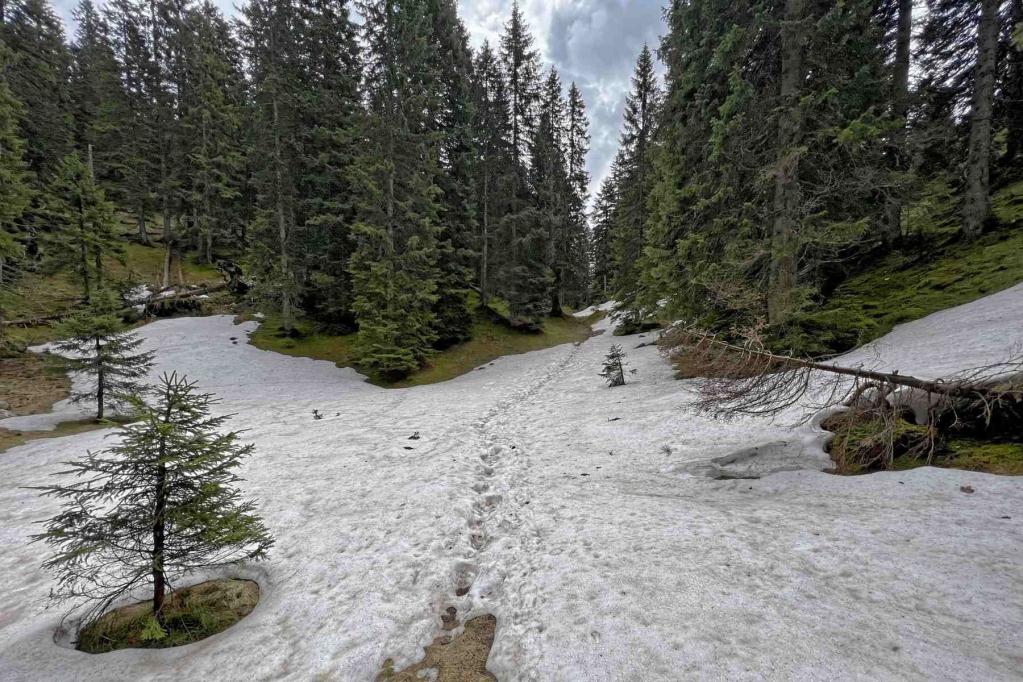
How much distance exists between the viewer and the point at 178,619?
162 inches

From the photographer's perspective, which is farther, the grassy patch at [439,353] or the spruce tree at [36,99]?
the spruce tree at [36,99]

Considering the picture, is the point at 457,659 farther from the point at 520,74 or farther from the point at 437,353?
the point at 520,74

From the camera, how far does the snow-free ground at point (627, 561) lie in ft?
10.3

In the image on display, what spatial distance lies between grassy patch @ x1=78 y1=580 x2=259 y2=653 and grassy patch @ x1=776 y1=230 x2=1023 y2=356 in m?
10.7

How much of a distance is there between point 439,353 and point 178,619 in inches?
724

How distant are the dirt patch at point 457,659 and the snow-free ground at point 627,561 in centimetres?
11

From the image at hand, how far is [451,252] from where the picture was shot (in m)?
23.3

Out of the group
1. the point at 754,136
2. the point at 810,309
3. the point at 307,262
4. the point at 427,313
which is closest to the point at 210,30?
the point at 307,262

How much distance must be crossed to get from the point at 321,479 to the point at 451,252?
1749 cm

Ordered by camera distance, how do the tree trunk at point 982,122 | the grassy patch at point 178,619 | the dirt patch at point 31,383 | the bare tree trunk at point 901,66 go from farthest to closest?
the bare tree trunk at point 901,66 < the dirt patch at point 31,383 < the tree trunk at point 982,122 < the grassy patch at point 178,619

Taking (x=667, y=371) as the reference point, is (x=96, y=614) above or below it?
below

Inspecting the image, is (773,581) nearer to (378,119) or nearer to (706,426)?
(706,426)

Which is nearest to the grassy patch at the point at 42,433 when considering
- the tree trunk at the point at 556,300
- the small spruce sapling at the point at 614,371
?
the small spruce sapling at the point at 614,371

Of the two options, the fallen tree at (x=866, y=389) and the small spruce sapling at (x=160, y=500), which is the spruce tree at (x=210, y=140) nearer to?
the small spruce sapling at (x=160, y=500)
